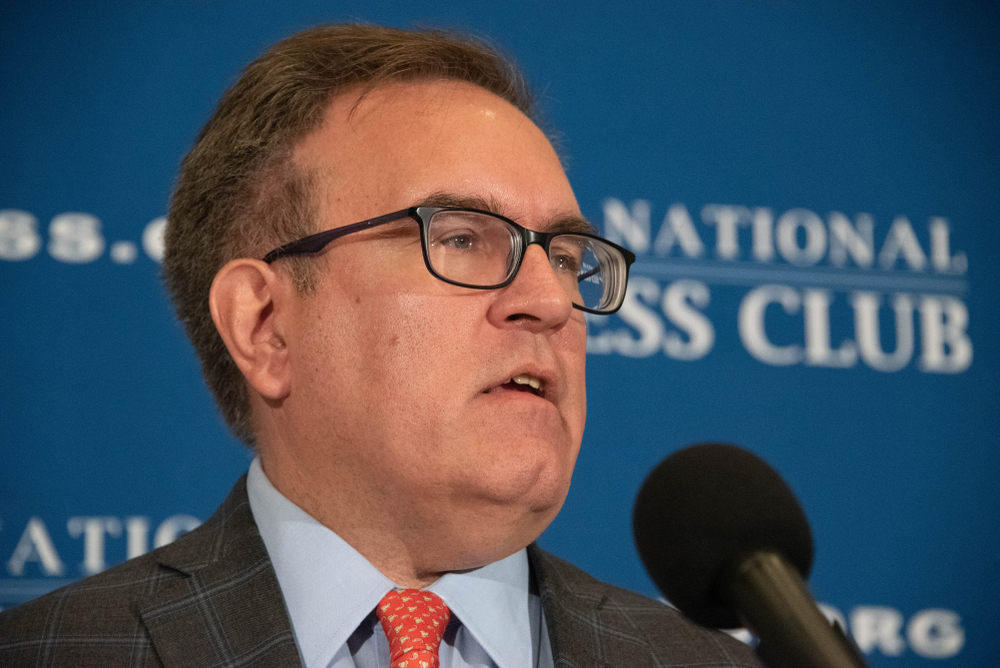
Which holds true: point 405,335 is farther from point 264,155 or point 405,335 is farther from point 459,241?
point 264,155

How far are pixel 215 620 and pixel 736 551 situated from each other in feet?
2.62

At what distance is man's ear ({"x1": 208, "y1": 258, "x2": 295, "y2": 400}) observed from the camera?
157 cm

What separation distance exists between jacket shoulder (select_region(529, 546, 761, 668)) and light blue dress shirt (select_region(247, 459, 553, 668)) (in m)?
0.05

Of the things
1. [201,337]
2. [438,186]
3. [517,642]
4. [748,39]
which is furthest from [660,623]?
[748,39]

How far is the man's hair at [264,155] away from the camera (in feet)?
5.39

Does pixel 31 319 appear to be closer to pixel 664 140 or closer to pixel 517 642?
pixel 517 642

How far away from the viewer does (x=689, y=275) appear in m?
2.61

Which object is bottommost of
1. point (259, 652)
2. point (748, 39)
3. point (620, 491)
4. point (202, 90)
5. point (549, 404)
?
point (259, 652)

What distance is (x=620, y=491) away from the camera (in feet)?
8.25

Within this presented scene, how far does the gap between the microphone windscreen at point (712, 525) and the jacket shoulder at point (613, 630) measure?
1.17 feet

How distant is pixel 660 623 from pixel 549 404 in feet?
1.85

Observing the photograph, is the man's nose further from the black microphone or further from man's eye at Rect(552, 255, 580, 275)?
the black microphone

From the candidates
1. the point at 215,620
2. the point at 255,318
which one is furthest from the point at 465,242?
the point at 215,620

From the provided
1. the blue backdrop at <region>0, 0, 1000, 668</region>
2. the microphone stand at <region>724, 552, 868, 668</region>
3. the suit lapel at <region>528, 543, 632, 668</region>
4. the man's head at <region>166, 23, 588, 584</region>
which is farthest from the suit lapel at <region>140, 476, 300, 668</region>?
the blue backdrop at <region>0, 0, 1000, 668</region>
